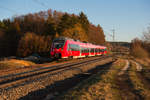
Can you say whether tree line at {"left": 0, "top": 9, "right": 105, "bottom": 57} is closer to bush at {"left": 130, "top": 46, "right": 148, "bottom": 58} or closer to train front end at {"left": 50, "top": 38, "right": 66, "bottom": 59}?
train front end at {"left": 50, "top": 38, "right": 66, "bottom": 59}

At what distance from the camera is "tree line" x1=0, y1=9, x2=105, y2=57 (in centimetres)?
4009

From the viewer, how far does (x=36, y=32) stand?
52594 mm

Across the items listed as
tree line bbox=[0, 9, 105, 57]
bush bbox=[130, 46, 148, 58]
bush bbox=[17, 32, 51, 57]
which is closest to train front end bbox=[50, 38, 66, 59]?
tree line bbox=[0, 9, 105, 57]

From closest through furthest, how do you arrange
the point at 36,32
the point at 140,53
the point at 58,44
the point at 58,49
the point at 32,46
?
the point at 58,49 → the point at 58,44 → the point at 140,53 → the point at 32,46 → the point at 36,32

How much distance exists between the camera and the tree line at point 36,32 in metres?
40.1

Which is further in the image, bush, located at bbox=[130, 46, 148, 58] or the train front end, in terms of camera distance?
bush, located at bbox=[130, 46, 148, 58]

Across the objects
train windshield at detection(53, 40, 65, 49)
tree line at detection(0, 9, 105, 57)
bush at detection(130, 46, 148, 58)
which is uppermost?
tree line at detection(0, 9, 105, 57)

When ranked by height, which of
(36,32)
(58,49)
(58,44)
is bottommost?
(58,49)

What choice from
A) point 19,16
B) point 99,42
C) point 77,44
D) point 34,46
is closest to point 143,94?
point 77,44

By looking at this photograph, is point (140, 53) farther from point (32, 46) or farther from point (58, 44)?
point (32, 46)

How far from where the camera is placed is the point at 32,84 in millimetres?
8867

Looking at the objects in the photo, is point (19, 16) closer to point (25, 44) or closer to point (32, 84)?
point (25, 44)


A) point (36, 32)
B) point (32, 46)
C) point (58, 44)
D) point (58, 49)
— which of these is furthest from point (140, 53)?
point (36, 32)

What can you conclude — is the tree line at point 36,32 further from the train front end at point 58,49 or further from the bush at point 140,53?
the bush at point 140,53
